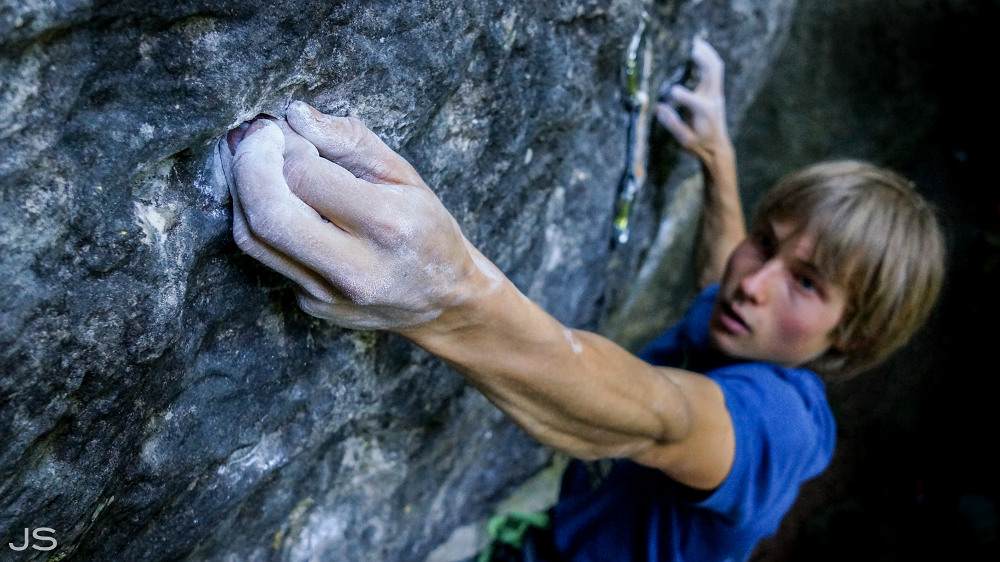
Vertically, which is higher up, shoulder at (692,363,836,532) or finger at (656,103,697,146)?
finger at (656,103,697,146)

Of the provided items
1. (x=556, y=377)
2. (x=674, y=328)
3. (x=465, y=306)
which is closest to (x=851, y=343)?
(x=674, y=328)

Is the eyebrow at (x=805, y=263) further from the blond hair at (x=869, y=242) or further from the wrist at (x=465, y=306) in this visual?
the wrist at (x=465, y=306)

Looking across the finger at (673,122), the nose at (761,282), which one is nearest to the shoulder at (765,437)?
the nose at (761,282)

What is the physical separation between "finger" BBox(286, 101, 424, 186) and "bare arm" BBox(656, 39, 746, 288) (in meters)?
0.89

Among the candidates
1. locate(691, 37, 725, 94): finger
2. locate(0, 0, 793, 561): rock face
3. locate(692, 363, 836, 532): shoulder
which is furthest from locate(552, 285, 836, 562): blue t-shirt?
locate(691, 37, 725, 94): finger

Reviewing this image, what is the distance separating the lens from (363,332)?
35.8 inches

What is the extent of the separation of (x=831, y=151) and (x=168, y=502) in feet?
8.15

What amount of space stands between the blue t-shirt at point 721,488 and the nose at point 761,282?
0.11 m

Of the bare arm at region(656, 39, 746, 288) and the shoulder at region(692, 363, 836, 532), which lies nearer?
the shoulder at region(692, 363, 836, 532)

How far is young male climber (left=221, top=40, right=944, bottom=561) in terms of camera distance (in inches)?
24.0

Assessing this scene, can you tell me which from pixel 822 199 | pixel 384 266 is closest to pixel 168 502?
pixel 384 266

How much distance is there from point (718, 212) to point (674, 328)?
268 millimetres

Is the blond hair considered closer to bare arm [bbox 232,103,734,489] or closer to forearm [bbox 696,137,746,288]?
forearm [bbox 696,137,746,288]

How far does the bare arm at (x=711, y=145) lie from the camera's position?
142cm
